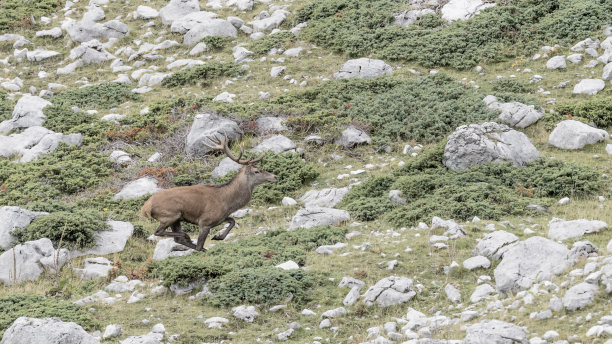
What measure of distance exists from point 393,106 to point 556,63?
4928 millimetres

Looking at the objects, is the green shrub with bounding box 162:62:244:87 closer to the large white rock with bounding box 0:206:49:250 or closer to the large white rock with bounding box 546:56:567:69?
the large white rock with bounding box 546:56:567:69

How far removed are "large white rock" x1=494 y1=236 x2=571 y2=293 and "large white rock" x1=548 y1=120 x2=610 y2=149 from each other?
25.4 ft

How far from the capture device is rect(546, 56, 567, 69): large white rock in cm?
2245

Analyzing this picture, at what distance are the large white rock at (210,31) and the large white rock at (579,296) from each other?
20326 mm

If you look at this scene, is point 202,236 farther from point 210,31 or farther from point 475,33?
point 210,31

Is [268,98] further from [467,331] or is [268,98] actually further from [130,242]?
[467,331]

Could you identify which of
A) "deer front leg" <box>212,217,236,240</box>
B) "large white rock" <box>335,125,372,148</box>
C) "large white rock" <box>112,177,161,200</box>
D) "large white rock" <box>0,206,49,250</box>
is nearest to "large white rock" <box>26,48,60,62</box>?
"large white rock" <box>112,177,161,200</box>

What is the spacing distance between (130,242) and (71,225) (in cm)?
126

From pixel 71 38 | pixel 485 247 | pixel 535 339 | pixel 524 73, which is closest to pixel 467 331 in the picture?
pixel 535 339

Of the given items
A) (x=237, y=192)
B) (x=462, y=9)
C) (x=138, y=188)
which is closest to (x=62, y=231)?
(x=237, y=192)

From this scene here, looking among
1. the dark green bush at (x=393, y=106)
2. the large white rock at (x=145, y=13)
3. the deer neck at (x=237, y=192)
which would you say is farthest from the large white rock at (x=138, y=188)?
the large white rock at (x=145, y=13)

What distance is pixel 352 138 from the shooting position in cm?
2070

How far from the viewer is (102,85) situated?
85.7 ft

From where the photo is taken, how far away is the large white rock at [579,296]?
31.5 ft
